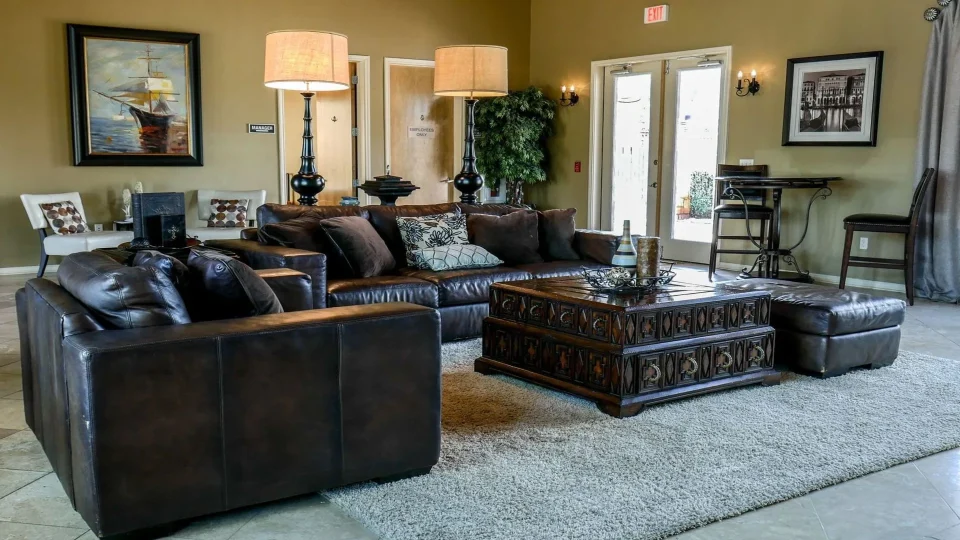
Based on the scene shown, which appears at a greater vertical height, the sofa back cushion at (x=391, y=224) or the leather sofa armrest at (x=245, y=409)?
the sofa back cushion at (x=391, y=224)

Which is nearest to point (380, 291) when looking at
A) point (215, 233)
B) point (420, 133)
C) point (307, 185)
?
point (307, 185)

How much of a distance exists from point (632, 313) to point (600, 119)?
6612 mm

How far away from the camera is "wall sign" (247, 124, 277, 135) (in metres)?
8.86

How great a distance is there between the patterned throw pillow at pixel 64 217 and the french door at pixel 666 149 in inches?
221

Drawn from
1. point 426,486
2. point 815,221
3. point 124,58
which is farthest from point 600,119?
point 426,486

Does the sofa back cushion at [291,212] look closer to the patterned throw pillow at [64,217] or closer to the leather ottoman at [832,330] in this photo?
the leather ottoman at [832,330]

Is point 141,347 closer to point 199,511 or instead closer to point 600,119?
point 199,511

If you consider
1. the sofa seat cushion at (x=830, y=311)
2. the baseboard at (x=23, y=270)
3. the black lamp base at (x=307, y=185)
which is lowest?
the baseboard at (x=23, y=270)

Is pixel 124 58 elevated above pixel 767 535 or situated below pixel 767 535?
above

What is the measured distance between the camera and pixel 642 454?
313 cm

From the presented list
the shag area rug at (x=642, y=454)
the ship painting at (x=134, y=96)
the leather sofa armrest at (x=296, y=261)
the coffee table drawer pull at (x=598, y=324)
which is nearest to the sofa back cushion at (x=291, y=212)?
the leather sofa armrest at (x=296, y=261)

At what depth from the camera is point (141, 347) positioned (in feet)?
7.48

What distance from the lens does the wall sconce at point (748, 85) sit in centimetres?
814

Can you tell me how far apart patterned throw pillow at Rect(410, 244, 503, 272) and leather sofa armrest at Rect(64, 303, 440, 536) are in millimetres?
2424
